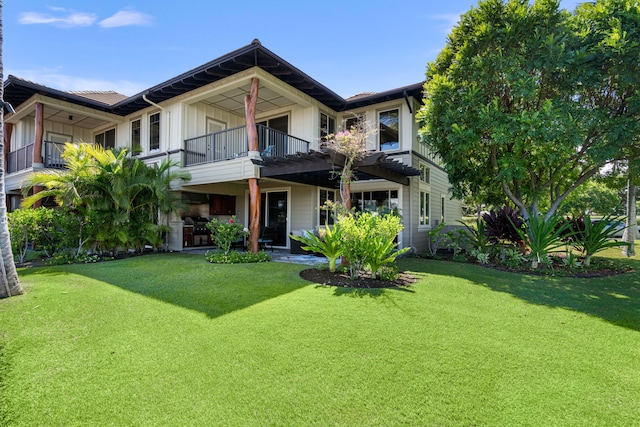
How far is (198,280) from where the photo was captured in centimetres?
590

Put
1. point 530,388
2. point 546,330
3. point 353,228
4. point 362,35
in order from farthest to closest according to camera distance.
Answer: point 362,35 → point 353,228 → point 546,330 → point 530,388

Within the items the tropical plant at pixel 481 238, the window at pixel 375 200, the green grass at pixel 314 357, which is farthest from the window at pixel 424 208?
the green grass at pixel 314 357

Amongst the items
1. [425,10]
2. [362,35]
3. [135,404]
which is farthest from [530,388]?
[362,35]

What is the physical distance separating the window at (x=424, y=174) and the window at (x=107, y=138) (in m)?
14.1

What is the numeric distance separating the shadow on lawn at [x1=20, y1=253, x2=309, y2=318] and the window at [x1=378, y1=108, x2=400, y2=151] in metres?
6.24

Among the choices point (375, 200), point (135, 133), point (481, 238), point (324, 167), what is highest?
point (135, 133)

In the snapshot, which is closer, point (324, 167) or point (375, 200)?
point (324, 167)

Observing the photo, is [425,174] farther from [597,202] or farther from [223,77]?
[597,202]

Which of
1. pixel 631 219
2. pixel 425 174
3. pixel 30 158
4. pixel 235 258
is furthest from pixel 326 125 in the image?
pixel 631 219

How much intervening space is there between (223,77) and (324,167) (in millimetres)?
4722

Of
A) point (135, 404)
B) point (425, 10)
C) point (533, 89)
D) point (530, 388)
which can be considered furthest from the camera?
point (425, 10)

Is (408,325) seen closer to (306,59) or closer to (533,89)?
(533,89)

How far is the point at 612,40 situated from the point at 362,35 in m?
6.12

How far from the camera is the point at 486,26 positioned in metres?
7.59
